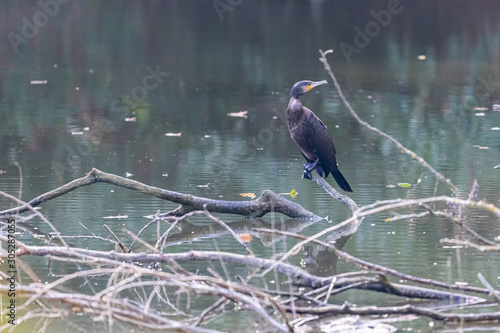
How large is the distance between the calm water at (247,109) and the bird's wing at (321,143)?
0.26 meters

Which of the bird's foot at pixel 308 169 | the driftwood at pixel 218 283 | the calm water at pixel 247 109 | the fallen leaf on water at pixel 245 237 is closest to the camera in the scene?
the driftwood at pixel 218 283

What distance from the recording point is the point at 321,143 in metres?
6.43

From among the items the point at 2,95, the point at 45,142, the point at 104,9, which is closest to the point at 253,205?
→ the point at 45,142

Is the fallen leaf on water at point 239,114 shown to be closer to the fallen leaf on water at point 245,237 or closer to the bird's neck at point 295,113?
the bird's neck at point 295,113

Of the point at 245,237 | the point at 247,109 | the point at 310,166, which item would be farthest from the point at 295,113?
the point at 247,109

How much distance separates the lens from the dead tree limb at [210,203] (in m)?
5.63

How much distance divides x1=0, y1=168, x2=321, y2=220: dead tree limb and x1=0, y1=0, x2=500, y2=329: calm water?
0.20 m

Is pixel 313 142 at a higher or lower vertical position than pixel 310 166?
higher

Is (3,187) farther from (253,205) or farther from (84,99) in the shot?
(84,99)

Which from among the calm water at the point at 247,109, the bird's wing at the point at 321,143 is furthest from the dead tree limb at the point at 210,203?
the bird's wing at the point at 321,143

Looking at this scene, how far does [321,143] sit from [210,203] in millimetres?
1053

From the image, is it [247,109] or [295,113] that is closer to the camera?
[295,113]

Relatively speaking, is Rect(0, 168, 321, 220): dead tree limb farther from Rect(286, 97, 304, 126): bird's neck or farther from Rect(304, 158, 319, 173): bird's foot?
A: Rect(286, 97, 304, 126): bird's neck

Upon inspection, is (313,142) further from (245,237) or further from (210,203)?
(245,237)
